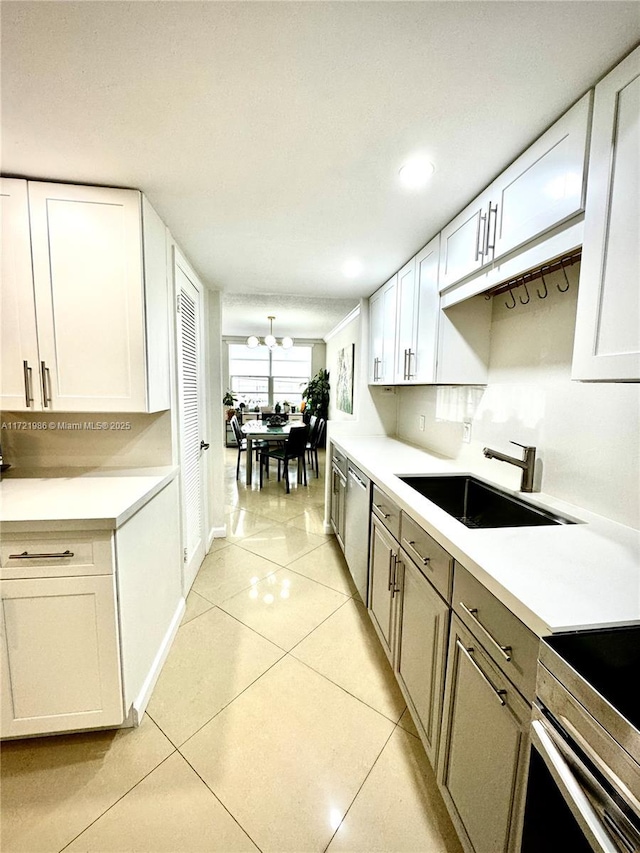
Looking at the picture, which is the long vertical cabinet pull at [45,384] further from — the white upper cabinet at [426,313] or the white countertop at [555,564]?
the white upper cabinet at [426,313]

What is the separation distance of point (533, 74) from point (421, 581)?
1623mm

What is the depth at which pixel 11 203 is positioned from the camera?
4.92 ft

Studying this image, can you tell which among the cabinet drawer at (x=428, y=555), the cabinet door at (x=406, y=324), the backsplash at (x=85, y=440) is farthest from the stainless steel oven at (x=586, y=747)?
the backsplash at (x=85, y=440)

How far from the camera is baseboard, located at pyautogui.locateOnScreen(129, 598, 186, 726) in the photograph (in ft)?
4.86

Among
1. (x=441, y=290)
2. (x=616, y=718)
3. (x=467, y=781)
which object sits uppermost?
(x=441, y=290)

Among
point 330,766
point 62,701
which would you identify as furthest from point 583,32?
point 62,701

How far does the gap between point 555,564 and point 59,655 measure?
1.75 m

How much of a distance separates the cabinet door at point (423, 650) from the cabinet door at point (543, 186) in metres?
1.30

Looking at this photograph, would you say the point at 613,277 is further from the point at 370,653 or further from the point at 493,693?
the point at 370,653

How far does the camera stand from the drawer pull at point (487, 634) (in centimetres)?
83

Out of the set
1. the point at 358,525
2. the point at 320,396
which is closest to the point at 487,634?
the point at 358,525

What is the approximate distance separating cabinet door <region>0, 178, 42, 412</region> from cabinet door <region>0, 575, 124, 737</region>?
825 millimetres

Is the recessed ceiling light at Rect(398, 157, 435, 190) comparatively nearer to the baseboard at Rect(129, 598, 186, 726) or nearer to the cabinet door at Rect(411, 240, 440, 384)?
the cabinet door at Rect(411, 240, 440, 384)

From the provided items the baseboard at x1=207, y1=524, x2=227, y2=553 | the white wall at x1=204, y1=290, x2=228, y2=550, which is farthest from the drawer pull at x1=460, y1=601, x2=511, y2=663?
the baseboard at x1=207, y1=524, x2=227, y2=553
